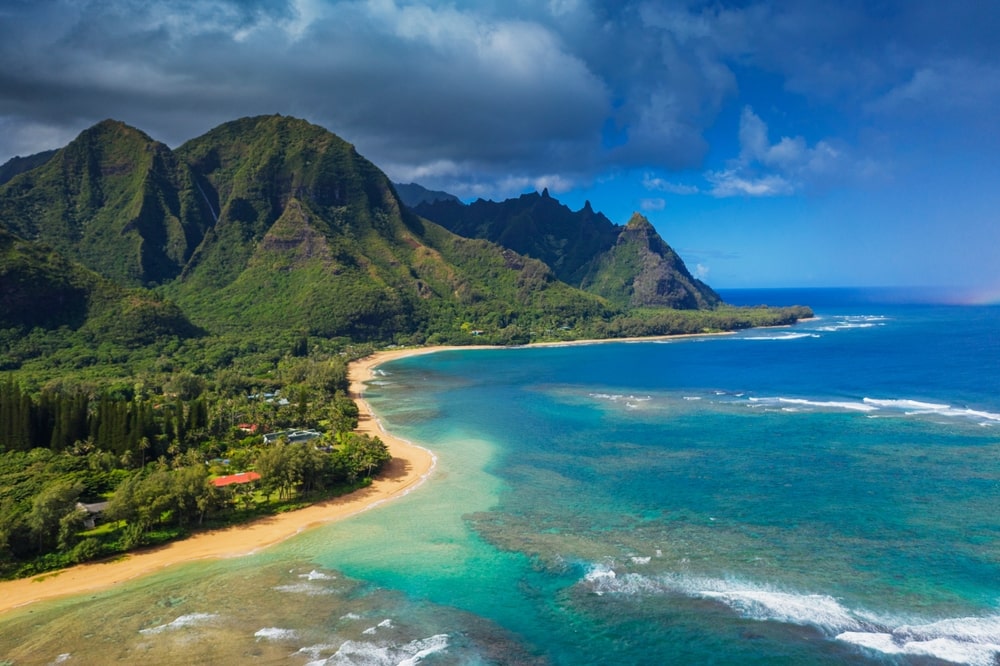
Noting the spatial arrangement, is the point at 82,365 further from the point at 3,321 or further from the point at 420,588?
the point at 420,588

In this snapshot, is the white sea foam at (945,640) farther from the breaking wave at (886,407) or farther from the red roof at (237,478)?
the breaking wave at (886,407)

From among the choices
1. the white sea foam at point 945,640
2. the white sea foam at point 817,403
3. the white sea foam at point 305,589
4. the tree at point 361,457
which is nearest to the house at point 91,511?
the white sea foam at point 305,589

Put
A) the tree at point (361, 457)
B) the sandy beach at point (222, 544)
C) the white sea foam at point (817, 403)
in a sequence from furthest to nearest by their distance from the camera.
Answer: the white sea foam at point (817, 403)
the tree at point (361, 457)
the sandy beach at point (222, 544)

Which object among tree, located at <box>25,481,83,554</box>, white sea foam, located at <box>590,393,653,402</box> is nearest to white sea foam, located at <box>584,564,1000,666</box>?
tree, located at <box>25,481,83,554</box>

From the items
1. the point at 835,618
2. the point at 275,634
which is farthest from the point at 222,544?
the point at 835,618

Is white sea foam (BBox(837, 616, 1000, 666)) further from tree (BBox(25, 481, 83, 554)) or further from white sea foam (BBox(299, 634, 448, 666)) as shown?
tree (BBox(25, 481, 83, 554))
